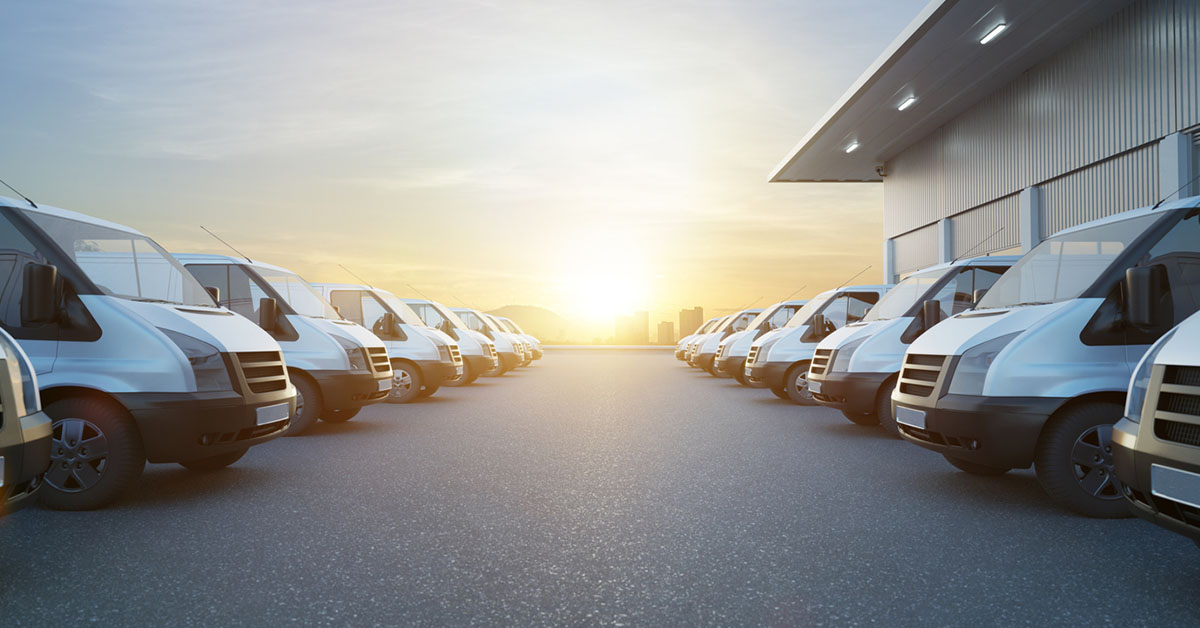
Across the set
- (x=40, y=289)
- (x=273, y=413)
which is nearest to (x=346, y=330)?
(x=273, y=413)

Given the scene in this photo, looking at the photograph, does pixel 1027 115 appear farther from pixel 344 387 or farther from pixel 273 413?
pixel 273 413

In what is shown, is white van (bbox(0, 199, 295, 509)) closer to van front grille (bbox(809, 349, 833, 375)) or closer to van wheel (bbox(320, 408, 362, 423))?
van wheel (bbox(320, 408, 362, 423))

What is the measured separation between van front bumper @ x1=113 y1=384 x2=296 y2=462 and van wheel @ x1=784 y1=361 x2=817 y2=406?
8.88 m

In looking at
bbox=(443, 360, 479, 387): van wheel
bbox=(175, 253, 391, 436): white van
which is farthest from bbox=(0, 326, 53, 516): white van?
bbox=(443, 360, 479, 387): van wheel

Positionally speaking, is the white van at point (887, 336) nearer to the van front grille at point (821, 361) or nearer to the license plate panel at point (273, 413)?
the van front grille at point (821, 361)

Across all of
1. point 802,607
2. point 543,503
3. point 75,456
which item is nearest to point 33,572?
point 75,456

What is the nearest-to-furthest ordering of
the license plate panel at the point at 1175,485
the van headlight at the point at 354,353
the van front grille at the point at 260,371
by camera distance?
the license plate panel at the point at 1175,485 → the van front grille at the point at 260,371 → the van headlight at the point at 354,353

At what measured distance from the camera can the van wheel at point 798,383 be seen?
13328 mm

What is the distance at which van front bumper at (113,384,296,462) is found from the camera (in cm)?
587

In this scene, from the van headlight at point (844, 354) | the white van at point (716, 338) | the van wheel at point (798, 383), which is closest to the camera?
the van headlight at point (844, 354)

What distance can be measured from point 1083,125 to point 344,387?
14712 mm

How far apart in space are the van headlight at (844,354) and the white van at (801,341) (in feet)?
9.30

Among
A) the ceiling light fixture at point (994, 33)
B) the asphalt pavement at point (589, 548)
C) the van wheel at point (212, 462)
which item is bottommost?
the asphalt pavement at point (589, 548)

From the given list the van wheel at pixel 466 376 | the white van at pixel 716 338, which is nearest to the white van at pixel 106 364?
the van wheel at pixel 466 376
